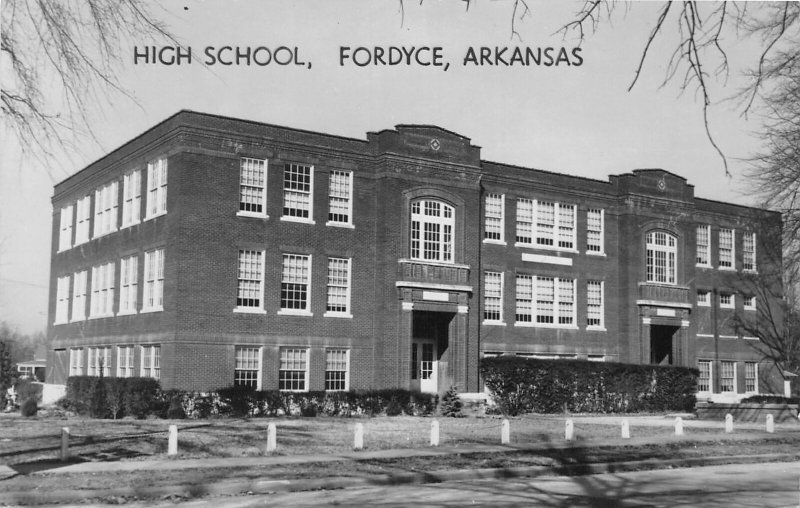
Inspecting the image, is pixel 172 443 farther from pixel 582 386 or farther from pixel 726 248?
pixel 726 248

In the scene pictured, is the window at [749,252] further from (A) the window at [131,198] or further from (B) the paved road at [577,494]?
(B) the paved road at [577,494]

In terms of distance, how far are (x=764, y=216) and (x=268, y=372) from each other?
2876 centimetres

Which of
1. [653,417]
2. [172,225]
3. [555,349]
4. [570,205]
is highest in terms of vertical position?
[570,205]

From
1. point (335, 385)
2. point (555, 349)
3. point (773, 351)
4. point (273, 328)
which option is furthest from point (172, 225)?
point (773, 351)

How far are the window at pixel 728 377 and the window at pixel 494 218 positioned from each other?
52.5ft

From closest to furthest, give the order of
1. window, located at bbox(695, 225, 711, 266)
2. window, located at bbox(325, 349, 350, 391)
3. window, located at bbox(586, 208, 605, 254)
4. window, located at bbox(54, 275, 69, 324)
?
window, located at bbox(325, 349, 350, 391) < window, located at bbox(586, 208, 605, 254) < window, located at bbox(54, 275, 69, 324) < window, located at bbox(695, 225, 711, 266)

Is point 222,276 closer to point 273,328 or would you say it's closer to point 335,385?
point 273,328

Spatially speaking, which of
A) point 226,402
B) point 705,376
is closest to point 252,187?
point 226,402

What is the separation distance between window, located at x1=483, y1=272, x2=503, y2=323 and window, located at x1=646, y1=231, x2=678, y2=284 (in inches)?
352

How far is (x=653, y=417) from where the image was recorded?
119ft

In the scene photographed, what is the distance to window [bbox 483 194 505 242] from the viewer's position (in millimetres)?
40562

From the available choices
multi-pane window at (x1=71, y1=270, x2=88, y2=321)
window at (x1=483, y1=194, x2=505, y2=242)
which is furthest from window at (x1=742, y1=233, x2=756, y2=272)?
multi-pane window at (x1=71, y1=270, x2=88, y2=321)

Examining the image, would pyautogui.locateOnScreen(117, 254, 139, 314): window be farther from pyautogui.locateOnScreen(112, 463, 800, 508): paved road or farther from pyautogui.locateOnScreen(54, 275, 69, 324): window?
pyautogui.locateOnScreen(112, 463, 800, 508): paved road

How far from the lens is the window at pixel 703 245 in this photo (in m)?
47.5
